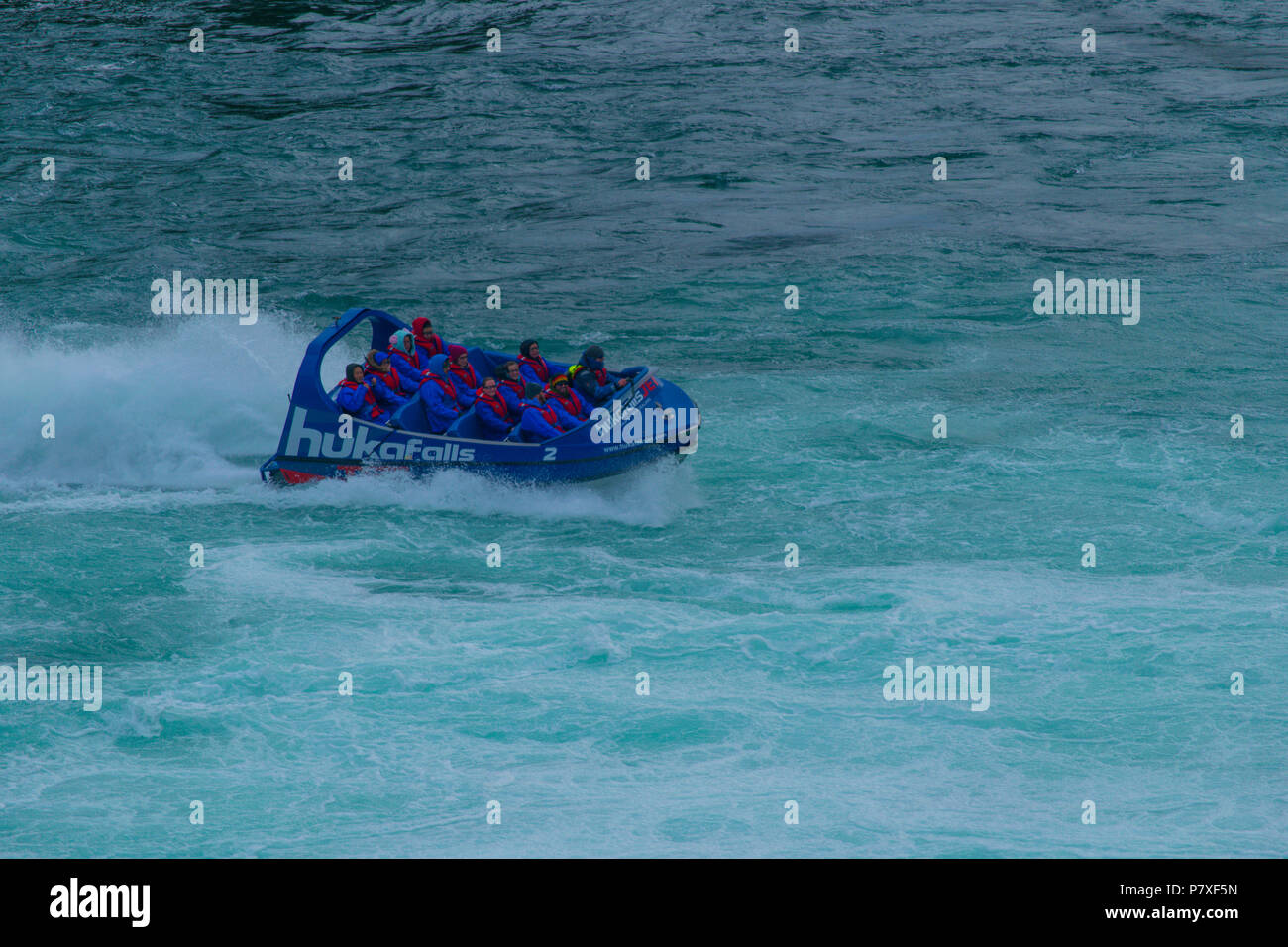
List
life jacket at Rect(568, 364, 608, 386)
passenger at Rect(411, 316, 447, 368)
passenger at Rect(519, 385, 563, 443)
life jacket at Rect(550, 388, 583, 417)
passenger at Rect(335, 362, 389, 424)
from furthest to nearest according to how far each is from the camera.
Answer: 1. passenger at Rect(411, 316, 447, 368)
2. life jacket at Rect(568, 364, 608, 386)
3. passenger at Rect(335, 362, 389, 424)
4. life jacket at Rect(550, 388, 583, 417)
5. passenger at Rect(519, 385, 563, 443)

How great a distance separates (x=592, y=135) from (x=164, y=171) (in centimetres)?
925

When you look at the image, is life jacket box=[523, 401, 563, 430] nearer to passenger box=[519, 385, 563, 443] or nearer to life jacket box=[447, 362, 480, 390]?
passenger box=[519, 385, 563, 443]

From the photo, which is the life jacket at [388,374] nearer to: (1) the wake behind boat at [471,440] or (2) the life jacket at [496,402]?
(1) the wake behind boat at [471,440]

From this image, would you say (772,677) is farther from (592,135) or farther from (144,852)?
(592,135)

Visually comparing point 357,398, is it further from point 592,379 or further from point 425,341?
point 592,379

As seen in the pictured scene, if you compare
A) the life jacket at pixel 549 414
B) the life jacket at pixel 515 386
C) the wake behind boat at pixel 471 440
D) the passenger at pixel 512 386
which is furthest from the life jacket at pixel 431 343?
the life jacket at pixel 549 414

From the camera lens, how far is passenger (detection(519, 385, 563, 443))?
15.5 meters

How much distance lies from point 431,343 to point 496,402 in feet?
6.06

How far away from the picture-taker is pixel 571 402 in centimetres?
1584

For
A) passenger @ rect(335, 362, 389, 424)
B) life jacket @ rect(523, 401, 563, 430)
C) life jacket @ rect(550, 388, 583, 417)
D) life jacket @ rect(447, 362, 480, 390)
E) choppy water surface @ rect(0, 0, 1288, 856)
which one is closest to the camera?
choppy water surface @ rect(0, 0, 1288, 856)

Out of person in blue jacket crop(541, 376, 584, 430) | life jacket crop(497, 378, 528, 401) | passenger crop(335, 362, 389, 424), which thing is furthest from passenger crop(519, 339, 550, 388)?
passenger crop(335, 362, 389, 424)

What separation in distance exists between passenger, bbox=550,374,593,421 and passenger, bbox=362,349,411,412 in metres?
1.74

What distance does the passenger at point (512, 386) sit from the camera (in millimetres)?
15750
